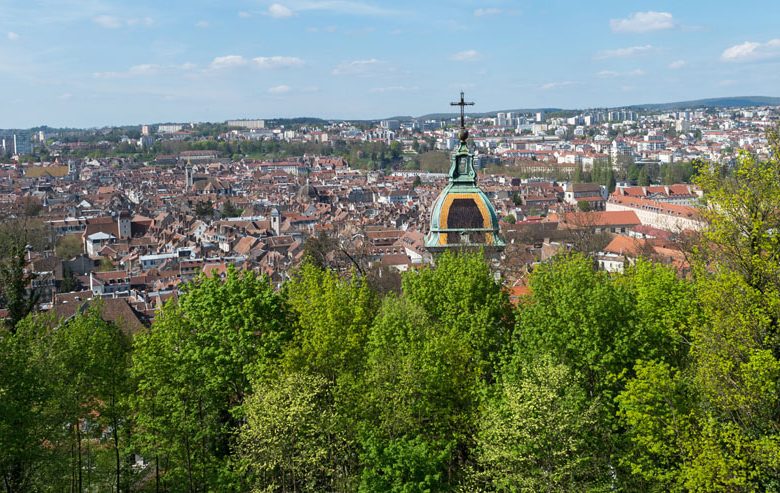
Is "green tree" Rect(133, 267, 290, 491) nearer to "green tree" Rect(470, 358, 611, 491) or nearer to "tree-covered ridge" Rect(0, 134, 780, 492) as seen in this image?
"tree-covered ridge" Rect(0, 134, 780, 492)

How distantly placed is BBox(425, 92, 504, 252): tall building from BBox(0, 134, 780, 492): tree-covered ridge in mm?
4782

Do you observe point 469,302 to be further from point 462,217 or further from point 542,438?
point 462,217

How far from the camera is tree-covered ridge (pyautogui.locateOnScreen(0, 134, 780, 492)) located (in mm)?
13141

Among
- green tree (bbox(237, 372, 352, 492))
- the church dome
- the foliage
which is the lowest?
green tree (bbox(237, 372, 352, 492))

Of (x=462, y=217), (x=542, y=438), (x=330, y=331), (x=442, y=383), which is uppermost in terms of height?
(x=462, y=217)

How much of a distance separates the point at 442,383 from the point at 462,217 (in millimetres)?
9531

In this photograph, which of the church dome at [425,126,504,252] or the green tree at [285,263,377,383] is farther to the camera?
the church dome at [425,126,504,252]

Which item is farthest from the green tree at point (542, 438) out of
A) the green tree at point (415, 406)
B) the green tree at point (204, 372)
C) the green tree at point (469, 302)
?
the green tree at point (204, 372)

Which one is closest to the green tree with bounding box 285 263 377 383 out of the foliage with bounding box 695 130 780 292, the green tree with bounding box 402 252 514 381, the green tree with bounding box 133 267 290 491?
the green tree with bounding box 133 267 290 491

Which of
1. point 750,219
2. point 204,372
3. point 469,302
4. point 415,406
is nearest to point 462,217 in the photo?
point 469,302

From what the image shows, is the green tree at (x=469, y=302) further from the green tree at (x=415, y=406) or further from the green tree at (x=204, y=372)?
the green tree at (x=204, y=372)

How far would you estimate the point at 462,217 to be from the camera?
25.4 metres

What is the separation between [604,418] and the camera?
1558cm

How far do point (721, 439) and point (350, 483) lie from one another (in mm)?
6479
